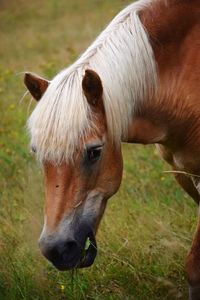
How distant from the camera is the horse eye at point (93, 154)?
12.0ft

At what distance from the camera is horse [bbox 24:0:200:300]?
3.60 m

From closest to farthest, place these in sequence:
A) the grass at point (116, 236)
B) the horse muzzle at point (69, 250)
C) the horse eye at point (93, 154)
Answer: the horse muzzle at point (69, 250) → the horse eye at point (93, 154) → the grass at point (116, 236)

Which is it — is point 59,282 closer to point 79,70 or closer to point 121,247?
point 121,247

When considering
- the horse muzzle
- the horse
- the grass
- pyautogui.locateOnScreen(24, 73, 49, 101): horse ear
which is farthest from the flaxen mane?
the grass

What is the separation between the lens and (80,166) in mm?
3646

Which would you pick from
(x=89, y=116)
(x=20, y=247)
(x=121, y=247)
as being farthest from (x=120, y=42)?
(x=20, y=247)

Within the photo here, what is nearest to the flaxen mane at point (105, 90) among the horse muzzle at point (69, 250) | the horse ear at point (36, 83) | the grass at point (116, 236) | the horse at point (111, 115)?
the horse at point (111, 115)

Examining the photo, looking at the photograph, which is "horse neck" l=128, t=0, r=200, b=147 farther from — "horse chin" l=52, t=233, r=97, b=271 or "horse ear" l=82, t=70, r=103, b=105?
"horse chin" l=52, t=233, r=97, b=271

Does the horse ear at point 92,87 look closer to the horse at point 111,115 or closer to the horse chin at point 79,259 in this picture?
the horse at point 111,115

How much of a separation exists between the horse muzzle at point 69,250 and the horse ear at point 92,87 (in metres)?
0.73

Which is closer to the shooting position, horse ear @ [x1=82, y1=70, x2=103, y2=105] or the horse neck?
horse ear @ [x1=82, y1=70, x2=103, y2=105]

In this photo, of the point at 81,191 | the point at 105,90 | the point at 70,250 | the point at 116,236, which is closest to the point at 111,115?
the point at 105,90

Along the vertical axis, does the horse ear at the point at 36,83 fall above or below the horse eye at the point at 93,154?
above

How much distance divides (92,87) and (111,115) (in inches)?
7.8
